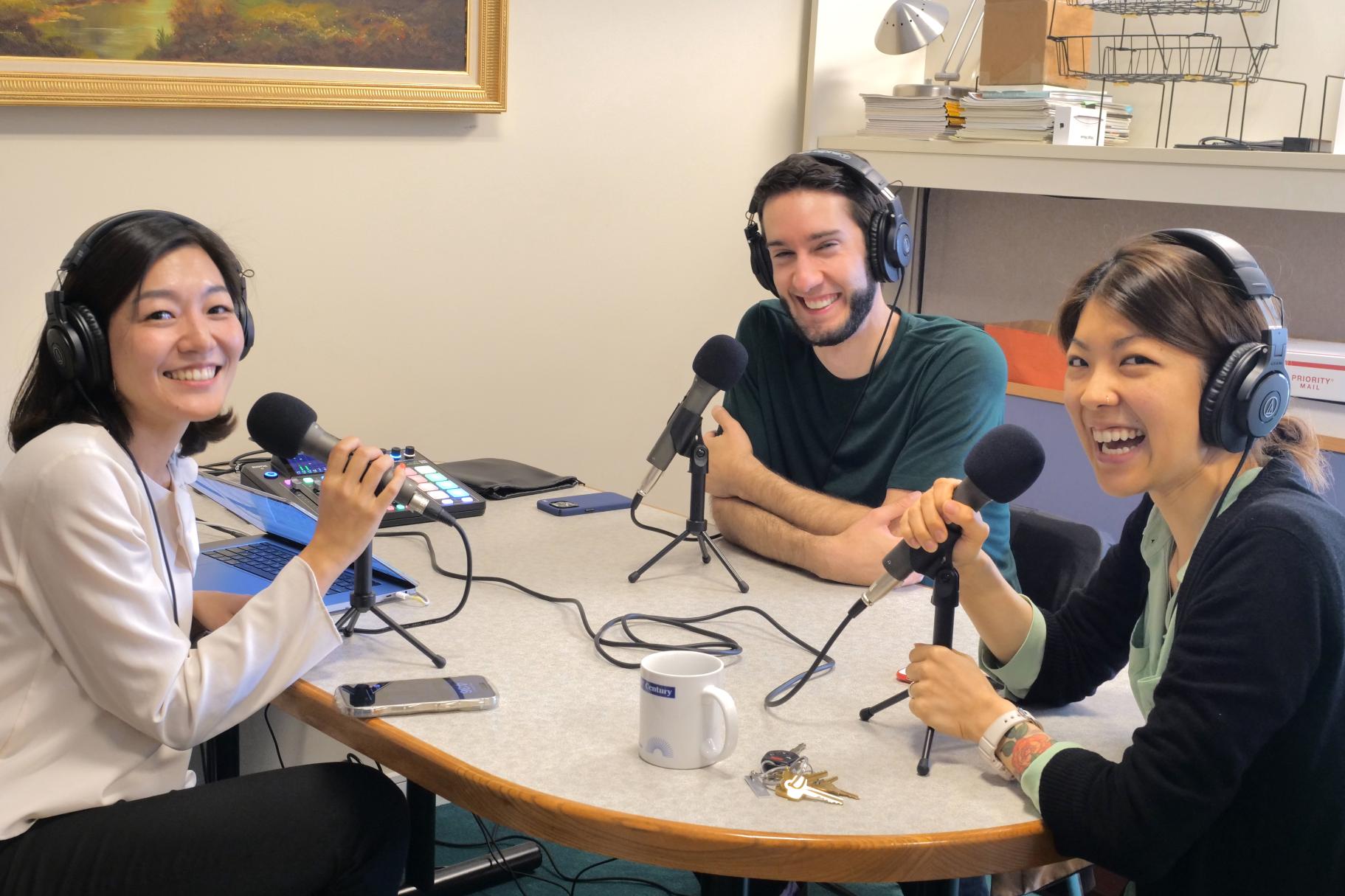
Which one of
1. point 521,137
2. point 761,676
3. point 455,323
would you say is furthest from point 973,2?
point 761,676

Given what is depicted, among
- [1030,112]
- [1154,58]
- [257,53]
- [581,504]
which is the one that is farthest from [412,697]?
[1154,58]

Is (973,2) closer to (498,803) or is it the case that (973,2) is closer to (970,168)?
(970,168)

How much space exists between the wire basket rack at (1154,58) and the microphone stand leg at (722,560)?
150 centimetres

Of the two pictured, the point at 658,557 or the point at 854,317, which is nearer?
the point at 658,557

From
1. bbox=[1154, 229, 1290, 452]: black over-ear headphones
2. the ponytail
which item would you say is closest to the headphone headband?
bbox=[1154, 229, 1290, 452]: black over-ear headphones

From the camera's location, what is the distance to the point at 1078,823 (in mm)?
1090

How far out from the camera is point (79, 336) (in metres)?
1.38

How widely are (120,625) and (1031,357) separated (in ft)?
7.10

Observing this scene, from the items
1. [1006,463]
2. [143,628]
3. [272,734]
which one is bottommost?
[272,734]

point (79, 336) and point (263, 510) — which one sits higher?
point (79, 336)

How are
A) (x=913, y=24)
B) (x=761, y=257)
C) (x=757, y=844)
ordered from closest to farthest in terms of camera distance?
(x=757, y=844) < (x=761, y=257) < (x=913, y=24)

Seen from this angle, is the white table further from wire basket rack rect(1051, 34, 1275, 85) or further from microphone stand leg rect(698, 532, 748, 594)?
wire basket rack rect(1051, 34, 1275, 85)

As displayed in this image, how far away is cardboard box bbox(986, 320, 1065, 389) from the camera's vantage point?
2.83 meters

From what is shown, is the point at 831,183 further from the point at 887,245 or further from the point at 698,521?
the point at 698,521
